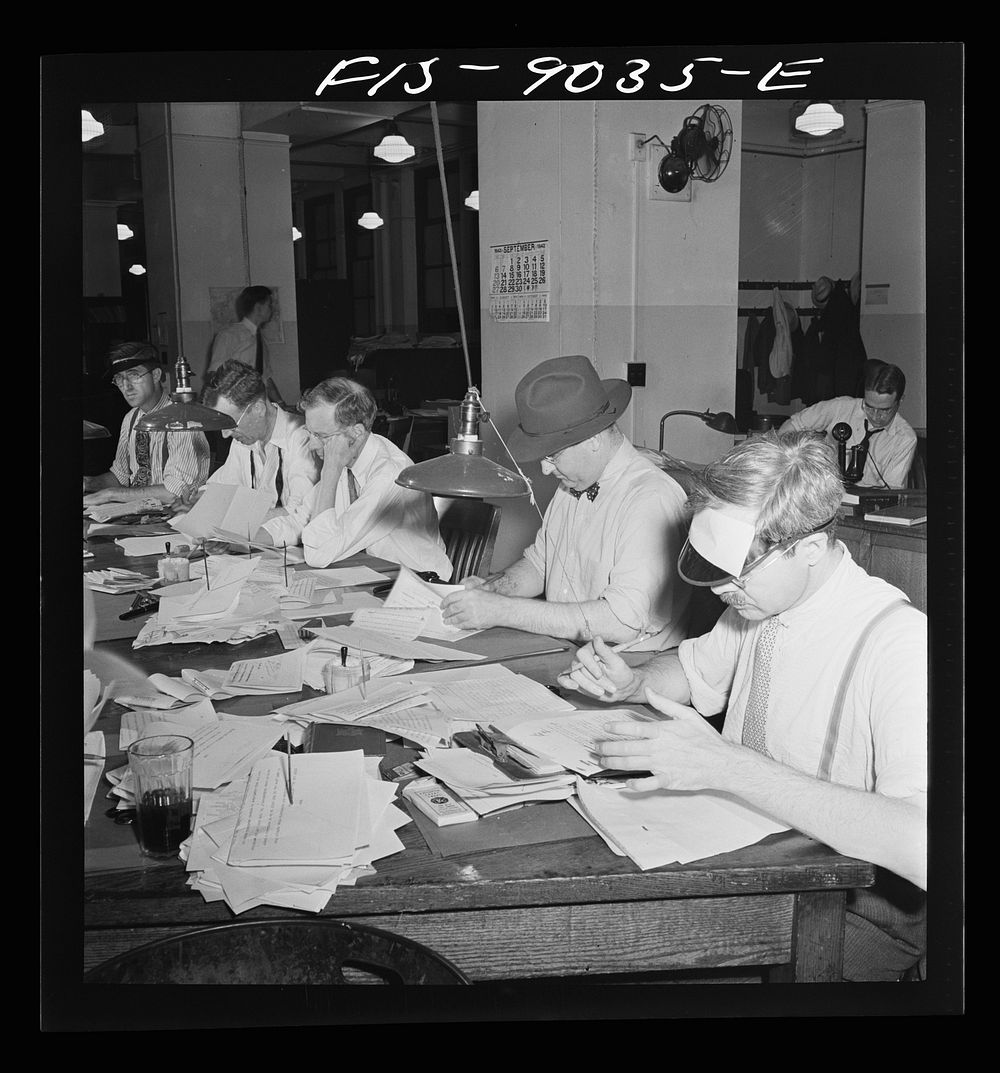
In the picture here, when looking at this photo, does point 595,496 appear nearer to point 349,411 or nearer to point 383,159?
point 349,411

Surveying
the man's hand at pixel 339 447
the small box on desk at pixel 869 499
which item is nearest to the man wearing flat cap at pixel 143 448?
the man's hand at pixel 339 447

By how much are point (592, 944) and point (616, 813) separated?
0.23m

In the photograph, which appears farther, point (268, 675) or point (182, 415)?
point (268, 675)

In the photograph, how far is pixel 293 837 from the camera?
5.48 feet

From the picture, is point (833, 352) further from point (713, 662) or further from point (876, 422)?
point (713, 662)

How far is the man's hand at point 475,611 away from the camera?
2.52m

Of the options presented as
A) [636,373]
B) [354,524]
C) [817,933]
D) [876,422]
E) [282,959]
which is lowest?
[282,959]

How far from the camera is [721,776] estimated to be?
5.53 ft

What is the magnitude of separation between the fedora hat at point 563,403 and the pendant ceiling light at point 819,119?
60 cm

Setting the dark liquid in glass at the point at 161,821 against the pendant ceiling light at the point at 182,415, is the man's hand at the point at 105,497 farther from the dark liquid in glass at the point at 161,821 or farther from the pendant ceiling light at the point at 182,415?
the dark liquid in glass at the point at 161,821

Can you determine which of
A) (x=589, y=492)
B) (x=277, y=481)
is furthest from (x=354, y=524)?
(x=589, y=492)

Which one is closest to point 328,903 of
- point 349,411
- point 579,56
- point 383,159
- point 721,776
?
point 721,776

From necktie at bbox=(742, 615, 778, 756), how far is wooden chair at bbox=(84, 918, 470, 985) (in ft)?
2.54

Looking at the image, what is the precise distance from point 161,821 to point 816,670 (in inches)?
45.8
